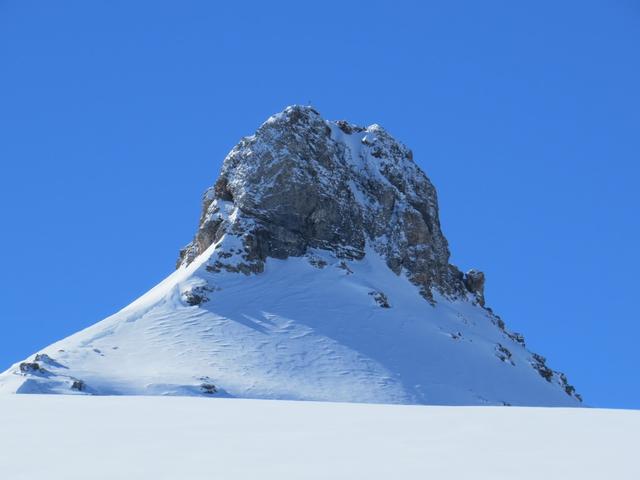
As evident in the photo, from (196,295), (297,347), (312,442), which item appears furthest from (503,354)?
(312,442)

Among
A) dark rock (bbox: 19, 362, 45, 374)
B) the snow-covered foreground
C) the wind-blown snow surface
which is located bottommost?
the snow-covered foreground

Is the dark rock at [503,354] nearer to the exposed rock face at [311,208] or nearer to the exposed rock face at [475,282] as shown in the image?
the exposed rock face at [311,208]

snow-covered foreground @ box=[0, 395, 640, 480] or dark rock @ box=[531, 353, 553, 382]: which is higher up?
dark rock @ box=[531, 353, 553, 382]

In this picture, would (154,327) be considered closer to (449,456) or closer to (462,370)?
(462,370)

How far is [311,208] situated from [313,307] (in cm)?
1558

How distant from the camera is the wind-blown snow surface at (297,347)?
227ft

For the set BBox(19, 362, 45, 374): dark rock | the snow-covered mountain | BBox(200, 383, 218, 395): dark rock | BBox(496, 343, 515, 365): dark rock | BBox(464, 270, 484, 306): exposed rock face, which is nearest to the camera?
BBox(200, 383, 218, 395): dark rock

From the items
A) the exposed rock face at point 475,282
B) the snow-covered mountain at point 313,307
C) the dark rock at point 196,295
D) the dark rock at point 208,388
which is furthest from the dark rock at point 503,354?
the dark rock at point 208,388

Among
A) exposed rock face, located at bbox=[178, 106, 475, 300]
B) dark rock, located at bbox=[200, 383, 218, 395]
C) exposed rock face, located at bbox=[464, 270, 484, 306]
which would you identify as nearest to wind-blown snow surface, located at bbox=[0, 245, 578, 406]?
dark rock, located at bbox=[200, 383, 218, 395]

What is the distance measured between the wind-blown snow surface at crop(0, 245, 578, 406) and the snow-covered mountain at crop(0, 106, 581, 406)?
0.17m

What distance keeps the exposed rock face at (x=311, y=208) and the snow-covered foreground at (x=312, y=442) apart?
6693 centimetres

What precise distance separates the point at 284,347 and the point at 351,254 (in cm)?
2138

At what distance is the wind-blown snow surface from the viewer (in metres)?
69.3

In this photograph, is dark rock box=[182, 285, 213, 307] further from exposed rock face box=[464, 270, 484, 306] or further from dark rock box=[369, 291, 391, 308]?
exposed rock face box=[464, 270, 484, 306]
